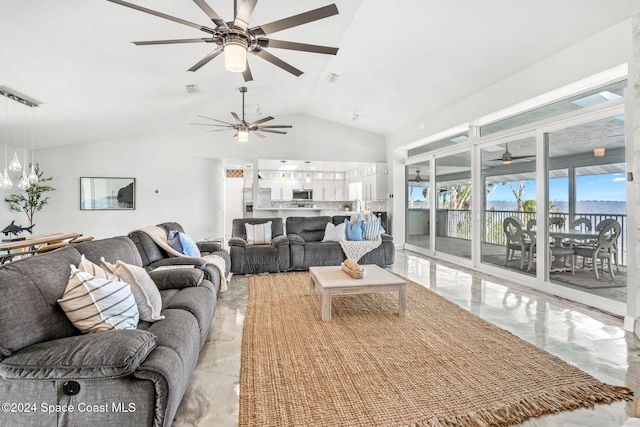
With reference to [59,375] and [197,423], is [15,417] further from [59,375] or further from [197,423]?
[197,423]

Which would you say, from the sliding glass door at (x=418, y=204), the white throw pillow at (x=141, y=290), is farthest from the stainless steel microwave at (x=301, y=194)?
the white throw pillow at (x=141, y=290)

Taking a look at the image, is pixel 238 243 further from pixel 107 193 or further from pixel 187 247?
pixel 107 193

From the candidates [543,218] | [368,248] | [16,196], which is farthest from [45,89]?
[543,218]

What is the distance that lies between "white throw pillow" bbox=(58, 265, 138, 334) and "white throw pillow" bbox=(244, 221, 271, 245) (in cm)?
354

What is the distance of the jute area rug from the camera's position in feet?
5.60

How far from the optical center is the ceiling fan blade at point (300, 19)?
2051mm

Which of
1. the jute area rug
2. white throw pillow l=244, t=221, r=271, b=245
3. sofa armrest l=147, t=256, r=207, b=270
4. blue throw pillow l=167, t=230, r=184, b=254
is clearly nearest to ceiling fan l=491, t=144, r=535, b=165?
the jute area rug

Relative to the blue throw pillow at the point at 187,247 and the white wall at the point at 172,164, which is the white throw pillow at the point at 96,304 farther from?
the white wall at the point at 172,164

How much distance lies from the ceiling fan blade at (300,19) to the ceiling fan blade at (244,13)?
0.30 ft

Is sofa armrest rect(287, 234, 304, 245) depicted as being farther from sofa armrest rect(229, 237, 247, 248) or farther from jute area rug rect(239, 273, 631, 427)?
jute area rug rect(239, 273, 631, 427)

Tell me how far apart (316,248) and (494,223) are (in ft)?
9.62

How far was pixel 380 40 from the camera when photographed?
4.20m

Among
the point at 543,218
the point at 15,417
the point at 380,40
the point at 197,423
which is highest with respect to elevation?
the point at 380,40

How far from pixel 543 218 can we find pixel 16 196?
8945 mm
